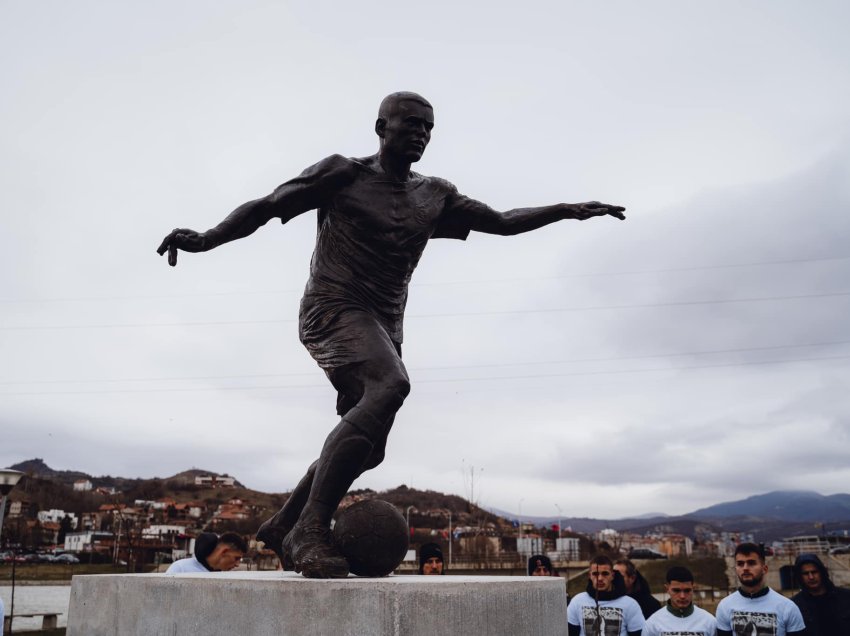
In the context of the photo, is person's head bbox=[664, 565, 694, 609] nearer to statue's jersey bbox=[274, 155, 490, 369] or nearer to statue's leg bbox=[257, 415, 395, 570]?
statue's leg bbox=[257, 415, 395, 570]

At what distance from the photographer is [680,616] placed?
6.72 meters

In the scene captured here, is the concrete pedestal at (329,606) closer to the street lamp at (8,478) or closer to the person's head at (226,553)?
the person's head at (226,553)

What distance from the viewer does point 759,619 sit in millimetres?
6359

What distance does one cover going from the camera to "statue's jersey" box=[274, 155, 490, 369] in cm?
503

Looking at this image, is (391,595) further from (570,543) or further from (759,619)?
(570,543)

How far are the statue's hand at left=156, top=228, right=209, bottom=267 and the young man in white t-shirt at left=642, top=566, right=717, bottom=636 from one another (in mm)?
5206

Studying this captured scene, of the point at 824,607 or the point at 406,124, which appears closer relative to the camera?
the point at 406,124

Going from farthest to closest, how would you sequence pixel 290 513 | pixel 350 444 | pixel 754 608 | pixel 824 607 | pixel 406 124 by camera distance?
1. pixel 824 607
2. pixel 754 608
3. pixel 290 513
4. pixel 406 124
5. pixel 350 444

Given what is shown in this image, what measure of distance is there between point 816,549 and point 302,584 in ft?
218

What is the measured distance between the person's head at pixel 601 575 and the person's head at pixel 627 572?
735 mm

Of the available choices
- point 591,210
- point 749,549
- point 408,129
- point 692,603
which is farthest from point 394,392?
point 692,603

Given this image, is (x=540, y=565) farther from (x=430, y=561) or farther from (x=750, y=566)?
(x=750, y=566)

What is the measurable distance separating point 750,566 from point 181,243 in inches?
220

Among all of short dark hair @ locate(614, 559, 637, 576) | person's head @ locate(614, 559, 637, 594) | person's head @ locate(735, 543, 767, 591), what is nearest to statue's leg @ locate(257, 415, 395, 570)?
person's head @ locate(735, 543, 767, 591)
